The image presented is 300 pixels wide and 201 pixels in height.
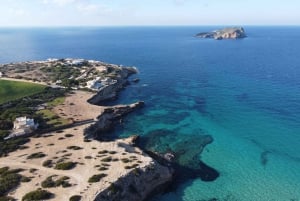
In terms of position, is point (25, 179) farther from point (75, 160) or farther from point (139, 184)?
point (139, 184)

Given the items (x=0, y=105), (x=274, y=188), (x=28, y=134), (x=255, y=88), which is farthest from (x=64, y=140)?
(x=255, y=88)

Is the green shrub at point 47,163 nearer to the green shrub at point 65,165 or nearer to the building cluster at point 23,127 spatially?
the green shrub at point 65,165

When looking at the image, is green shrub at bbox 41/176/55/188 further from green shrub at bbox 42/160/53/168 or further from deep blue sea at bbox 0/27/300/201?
deep blue sea at bbox 0/27/300/201

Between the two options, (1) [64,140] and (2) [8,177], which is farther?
(1) [64,140]

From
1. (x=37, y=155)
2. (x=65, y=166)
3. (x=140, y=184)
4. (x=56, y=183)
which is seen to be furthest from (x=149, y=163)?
(x=37, y=155)

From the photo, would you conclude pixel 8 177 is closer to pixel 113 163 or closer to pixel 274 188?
pixel 113 163

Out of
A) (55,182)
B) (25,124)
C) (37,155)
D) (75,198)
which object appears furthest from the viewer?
Result: (25,124)
